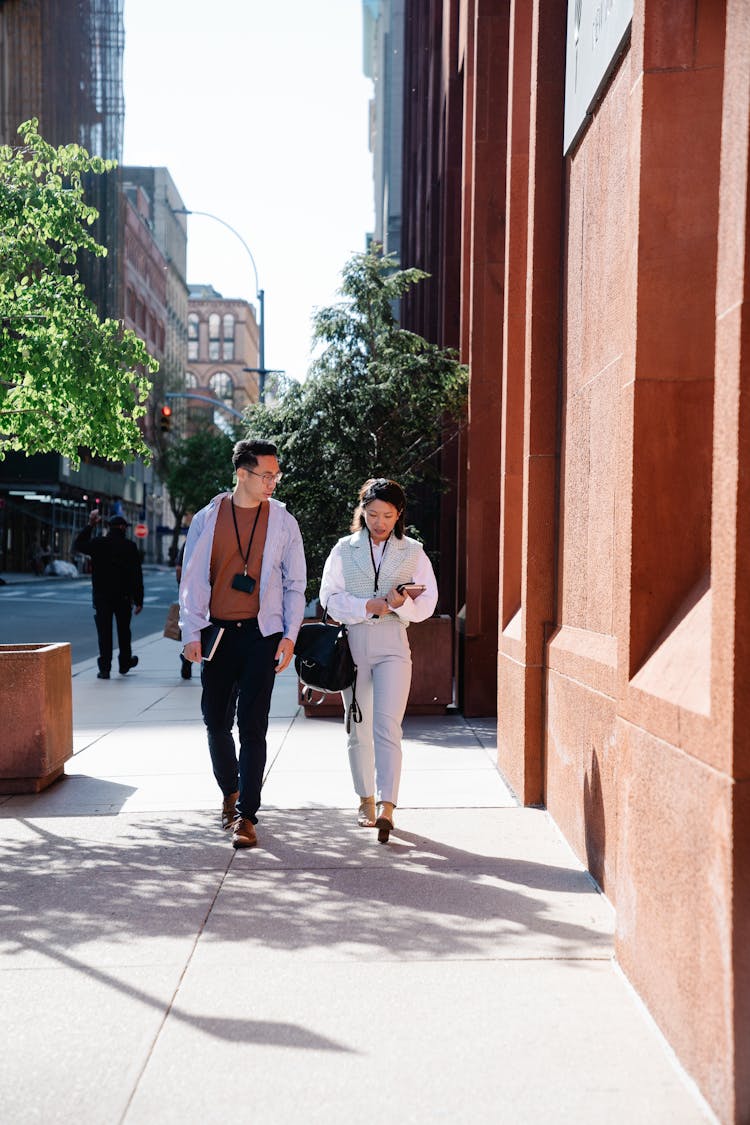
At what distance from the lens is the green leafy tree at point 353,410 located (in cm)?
1223

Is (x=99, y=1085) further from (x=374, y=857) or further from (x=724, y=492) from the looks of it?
(x=374, y=857)

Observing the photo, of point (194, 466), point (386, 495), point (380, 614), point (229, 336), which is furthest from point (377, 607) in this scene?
point (229, 336)

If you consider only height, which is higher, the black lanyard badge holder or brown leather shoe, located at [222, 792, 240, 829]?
the black lanyard badge holder

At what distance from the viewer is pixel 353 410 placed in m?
12.2

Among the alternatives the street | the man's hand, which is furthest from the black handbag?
the street

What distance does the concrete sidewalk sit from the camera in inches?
137

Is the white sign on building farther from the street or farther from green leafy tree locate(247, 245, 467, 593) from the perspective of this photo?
the street

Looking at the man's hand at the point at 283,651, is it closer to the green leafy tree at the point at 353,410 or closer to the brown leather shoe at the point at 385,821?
the brown leather shoe at the point at 385,821

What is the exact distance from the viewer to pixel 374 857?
6242mm

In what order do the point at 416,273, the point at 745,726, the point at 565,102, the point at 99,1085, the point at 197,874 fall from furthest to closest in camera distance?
the point at 416,273 < the point at 565,102 < the point at 197,874 < the point at 99,1085 < the point at 745,726

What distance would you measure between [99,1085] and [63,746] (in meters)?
5.25

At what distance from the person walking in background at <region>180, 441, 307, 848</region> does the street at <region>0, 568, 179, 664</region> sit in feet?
29.5

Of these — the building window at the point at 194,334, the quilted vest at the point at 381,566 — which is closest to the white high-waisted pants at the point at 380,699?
the quilted vest at the point at 381,566

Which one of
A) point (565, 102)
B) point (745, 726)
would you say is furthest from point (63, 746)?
point (745, 726)
